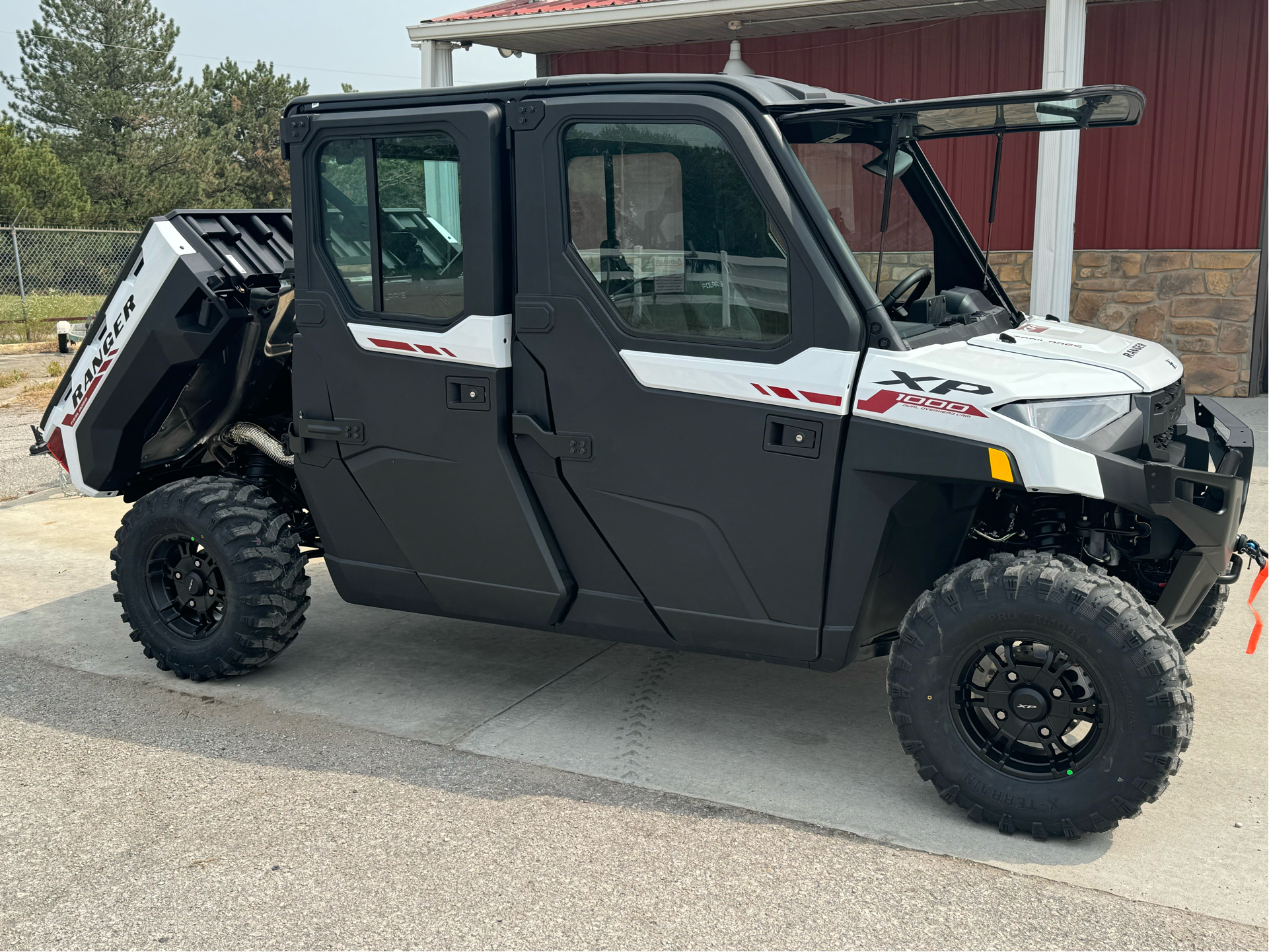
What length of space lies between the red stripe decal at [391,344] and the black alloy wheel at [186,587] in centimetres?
120

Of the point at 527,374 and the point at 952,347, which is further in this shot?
the point at 527,374

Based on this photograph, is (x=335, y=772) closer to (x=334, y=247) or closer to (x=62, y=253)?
(x=334, y=247)

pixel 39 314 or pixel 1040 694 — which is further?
pixel 39 314

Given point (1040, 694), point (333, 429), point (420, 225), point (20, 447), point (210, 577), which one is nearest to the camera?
point (1040, 694)

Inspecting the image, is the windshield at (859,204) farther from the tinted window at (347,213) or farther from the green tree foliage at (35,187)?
the green tree foliage at (35,187)

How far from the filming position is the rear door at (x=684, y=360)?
3.56m

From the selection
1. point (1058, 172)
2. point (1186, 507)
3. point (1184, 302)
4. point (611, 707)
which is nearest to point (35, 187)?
point (1058, 172)

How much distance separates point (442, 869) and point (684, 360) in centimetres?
165

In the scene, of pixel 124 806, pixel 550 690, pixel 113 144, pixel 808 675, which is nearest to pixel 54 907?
pixel 124 806

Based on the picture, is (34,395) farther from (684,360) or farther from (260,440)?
(684,360)

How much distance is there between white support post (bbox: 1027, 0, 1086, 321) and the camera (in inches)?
386

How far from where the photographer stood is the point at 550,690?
15.3 feet

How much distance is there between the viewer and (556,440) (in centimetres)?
396

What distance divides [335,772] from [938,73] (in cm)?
985
